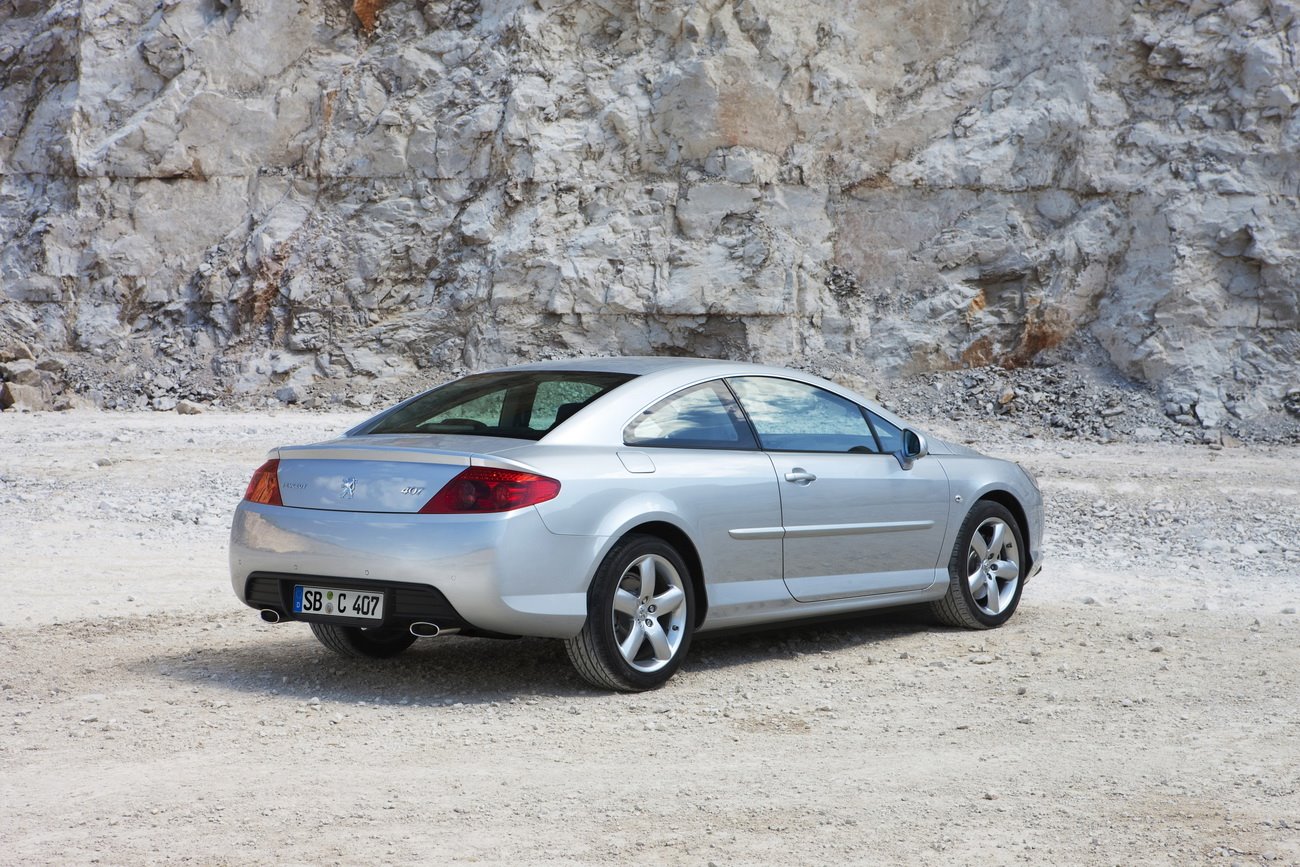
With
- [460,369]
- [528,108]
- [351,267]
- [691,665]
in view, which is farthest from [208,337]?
[691,665]

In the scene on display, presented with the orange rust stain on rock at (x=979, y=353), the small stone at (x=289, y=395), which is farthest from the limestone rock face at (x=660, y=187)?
the small stone at (x=289, y=395)

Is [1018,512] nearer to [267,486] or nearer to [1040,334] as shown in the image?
[267,486]

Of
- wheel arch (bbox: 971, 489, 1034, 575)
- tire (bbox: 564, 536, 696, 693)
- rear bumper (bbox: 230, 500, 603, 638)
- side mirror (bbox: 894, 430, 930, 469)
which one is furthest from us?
Result: wheel arch (bbox: 971, 489, 1034, 575)

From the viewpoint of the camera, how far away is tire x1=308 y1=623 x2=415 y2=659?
6.25 metres

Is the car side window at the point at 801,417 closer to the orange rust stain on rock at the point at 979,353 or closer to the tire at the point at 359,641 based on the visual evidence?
the tire at the point at 359,641

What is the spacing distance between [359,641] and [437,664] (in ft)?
1.25

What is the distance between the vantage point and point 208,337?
2505 cm

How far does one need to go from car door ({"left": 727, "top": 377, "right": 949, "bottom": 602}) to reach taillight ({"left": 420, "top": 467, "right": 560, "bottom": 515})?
139 cm

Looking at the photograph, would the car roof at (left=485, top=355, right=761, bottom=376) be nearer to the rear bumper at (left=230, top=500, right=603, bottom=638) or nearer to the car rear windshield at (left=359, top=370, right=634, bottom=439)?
the car rear windshield at (left=359, top=370, right=634, bottom=439)

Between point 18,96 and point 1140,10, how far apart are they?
22.2 meters

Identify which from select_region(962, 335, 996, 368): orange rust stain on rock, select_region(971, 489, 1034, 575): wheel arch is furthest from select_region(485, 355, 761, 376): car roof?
select_region(962, 335, 996, 368): orange rust stain on rock

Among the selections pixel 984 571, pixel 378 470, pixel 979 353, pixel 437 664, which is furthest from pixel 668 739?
pixel 979 353

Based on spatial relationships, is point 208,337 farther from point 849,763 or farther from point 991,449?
point 849,763

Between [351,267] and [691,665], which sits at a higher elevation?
[351,267]
